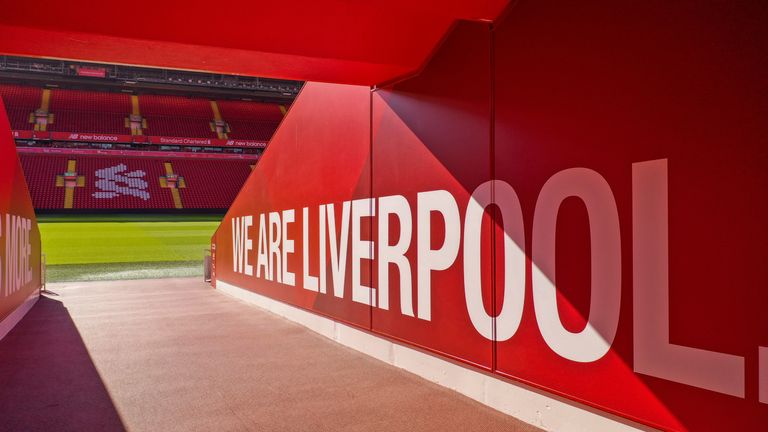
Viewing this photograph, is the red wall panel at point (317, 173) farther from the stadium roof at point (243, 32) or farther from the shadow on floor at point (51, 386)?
the shadow on floor at point (51, 386)

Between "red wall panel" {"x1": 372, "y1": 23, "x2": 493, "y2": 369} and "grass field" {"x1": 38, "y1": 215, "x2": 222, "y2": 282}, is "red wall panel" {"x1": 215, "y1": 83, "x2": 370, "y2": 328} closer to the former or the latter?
"red wall panel" {"x1": 372, "y1": 23, "x2": 493, "y2": 369}

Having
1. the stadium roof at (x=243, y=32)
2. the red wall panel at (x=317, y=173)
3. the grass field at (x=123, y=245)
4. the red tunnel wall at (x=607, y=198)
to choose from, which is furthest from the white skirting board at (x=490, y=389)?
the grass field at (x=123, y=245)

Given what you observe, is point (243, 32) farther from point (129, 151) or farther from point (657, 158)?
point (129, 151)

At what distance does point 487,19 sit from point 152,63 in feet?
7.84

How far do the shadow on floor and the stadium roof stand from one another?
2293mm

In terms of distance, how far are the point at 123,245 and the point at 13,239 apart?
12.9m

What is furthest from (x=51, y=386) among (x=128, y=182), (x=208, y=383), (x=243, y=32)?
(x=128, y=182)

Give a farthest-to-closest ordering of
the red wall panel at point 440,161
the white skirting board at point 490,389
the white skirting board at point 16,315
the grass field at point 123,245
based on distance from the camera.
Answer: the grass field at point 123,245, the white skirting board at point 16,315, the red wall panel at point 440,161, the white skirting board at point 490,389

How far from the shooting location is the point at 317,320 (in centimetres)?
606

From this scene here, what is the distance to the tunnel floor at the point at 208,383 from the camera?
3.28 metres

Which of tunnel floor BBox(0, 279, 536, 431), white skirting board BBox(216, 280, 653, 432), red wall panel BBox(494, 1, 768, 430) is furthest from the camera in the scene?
tunnel floor BBox(0, 279, 536, 431)

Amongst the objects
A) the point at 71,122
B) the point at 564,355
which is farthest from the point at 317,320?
the point at 71,122

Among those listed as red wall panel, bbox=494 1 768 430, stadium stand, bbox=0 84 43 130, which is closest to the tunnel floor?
red wall panel, bbox=494 1 768 430

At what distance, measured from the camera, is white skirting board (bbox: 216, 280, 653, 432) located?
2814 mm
